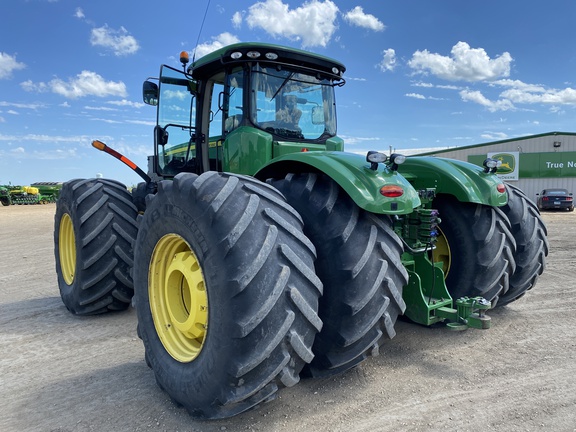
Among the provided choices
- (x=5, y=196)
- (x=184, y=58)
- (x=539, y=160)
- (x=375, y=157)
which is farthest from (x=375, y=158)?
(x=5, y=196)

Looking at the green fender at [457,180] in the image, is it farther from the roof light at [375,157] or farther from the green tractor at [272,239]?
the roof light at [375,157]

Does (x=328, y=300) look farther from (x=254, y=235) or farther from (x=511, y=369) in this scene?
(x=511, y=369)

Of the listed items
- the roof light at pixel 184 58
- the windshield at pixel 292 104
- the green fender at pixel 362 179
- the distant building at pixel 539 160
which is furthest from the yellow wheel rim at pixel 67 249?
the distant building at pixel 539 160

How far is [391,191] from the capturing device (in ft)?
8.64

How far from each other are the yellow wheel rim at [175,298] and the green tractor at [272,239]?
0.03ft

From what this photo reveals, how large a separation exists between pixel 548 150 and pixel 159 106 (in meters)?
30.7

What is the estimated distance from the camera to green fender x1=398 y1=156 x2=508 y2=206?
360 centimetres

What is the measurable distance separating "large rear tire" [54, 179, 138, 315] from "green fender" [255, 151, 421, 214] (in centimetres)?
236

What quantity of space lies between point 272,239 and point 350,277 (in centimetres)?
59

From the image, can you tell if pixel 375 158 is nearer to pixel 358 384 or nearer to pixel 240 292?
pixel 240 292

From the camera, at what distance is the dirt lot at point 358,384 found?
2463 millimetres

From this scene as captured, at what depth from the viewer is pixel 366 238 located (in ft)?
8.45

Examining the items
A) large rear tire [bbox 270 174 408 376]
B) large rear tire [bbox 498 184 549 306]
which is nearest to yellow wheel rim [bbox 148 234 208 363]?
large rear tire [bbox 270 174 408 376]

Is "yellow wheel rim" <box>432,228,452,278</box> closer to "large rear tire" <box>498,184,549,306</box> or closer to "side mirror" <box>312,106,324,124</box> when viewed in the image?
"large rear tire" <box>498,184,549,306</box>
